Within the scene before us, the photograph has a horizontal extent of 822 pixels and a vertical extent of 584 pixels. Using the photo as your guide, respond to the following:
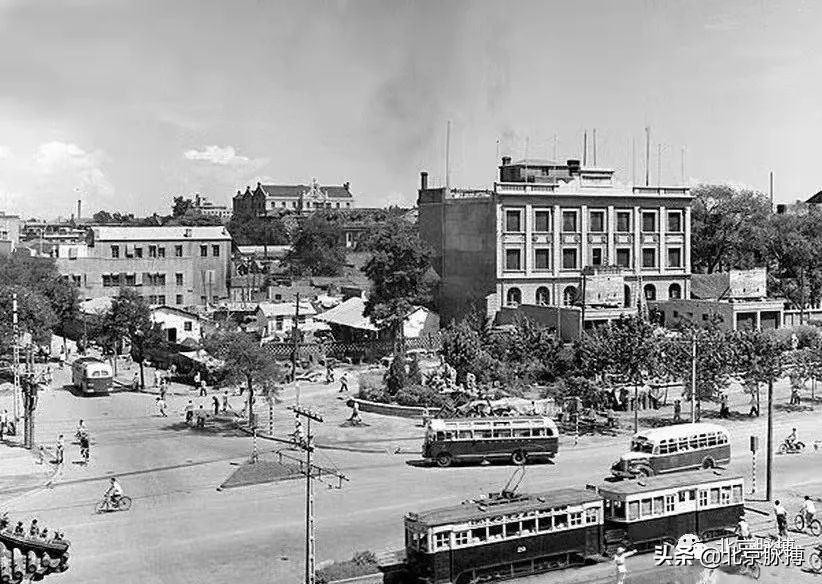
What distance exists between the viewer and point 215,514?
37406mm

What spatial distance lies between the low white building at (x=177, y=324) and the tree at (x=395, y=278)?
13.4 meters

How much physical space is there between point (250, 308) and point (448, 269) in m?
18.4

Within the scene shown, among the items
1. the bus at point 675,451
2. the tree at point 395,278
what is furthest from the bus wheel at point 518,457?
the tree at point 395,278

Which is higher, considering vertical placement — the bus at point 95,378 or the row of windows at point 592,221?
the row of windows at point 592,221

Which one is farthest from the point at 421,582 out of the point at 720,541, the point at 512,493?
the point at 720,541

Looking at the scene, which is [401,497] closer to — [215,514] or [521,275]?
[215,514]

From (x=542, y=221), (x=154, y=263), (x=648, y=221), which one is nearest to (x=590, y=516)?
(x=542, y=221)

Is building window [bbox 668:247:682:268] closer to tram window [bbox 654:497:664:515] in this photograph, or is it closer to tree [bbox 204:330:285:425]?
tree [bbox 204:330:285:425]

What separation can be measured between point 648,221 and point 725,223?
19.4 m

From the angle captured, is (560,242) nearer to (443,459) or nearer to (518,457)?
(518,457)

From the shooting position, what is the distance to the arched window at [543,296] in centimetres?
8644

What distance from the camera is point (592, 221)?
88125 millimetres

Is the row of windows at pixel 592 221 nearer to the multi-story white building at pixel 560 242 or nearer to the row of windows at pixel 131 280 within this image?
the multi-story white building at pixel 560 242

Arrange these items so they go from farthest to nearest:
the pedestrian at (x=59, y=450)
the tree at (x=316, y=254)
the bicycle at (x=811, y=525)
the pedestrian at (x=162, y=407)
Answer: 1. the tree at (x=316, y=254)
2. the pedestrian at (x=162, y=407)
3. the pedestrian at (x=59, y=450)
4. the bicycle at (x=811, y=525)
